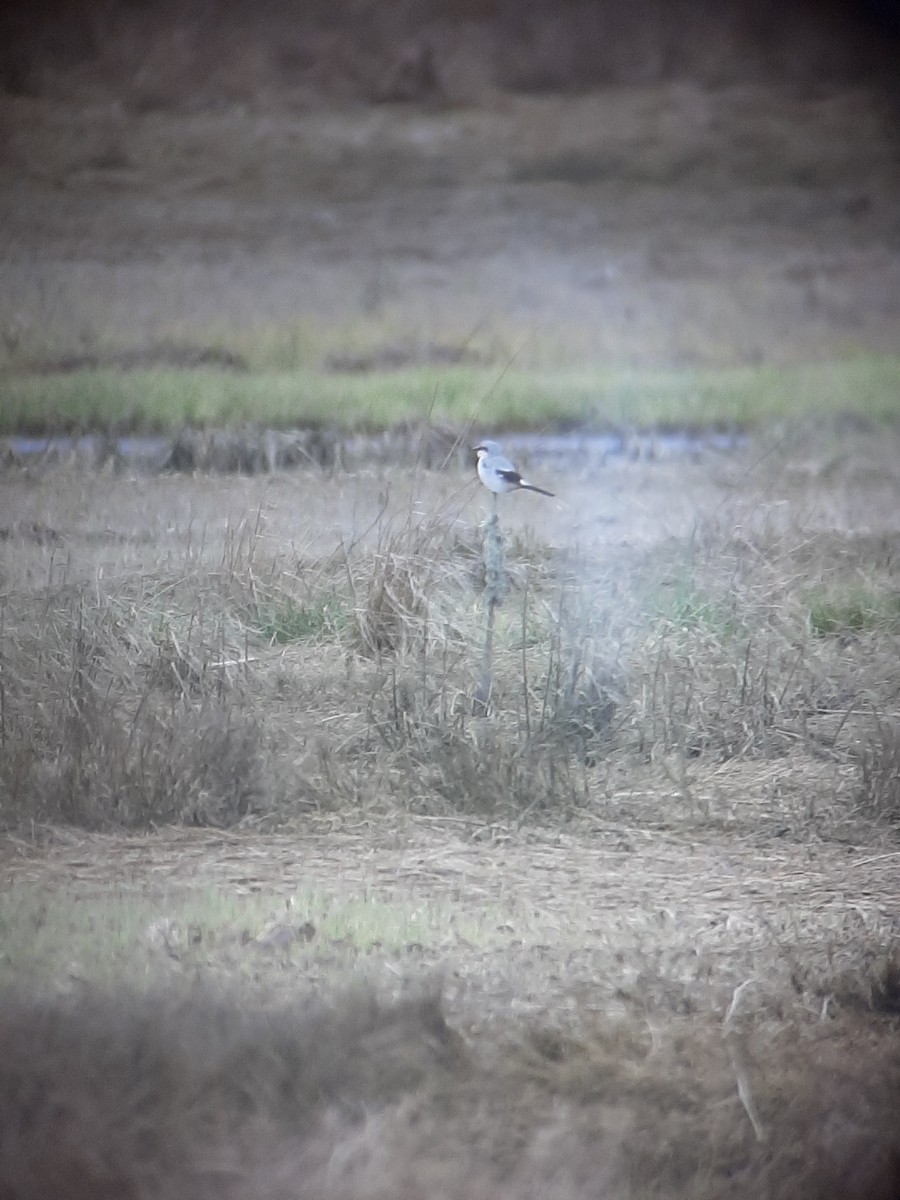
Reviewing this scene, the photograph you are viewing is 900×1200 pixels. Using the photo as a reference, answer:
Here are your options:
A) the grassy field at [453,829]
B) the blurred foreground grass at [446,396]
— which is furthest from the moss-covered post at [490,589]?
the blurred foreground grass at [446,396]

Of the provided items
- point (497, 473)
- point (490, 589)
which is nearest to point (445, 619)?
point (490, 589)

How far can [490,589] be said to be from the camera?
158cm

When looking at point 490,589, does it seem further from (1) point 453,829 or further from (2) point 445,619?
(1) point 453,829

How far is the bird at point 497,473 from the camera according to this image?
5.17ft

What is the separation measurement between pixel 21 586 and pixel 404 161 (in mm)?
686

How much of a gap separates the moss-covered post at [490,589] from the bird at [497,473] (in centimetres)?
2

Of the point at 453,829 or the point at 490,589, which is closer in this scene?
the point at 453,829

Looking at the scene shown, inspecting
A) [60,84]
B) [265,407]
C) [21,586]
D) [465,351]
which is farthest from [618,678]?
[60,84]

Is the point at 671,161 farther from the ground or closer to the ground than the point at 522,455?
farther from the ground

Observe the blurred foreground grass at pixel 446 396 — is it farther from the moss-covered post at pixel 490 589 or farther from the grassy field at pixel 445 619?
the moss-covered post at pixel 490 589

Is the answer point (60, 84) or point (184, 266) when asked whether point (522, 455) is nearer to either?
point (184, 266)

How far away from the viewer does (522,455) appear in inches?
62.3

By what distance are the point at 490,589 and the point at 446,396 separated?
0.26 meters

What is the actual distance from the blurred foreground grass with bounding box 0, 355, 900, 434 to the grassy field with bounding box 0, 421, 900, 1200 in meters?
0.07
